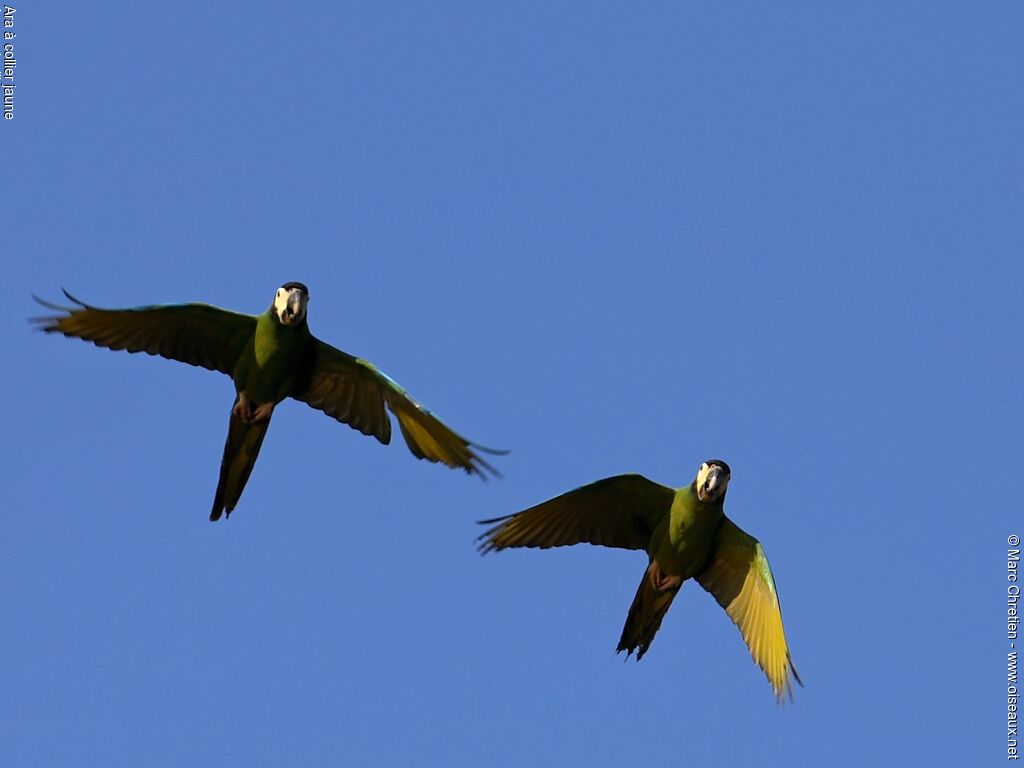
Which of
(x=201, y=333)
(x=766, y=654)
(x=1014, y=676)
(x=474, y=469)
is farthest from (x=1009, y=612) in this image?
(x=201, y=333)

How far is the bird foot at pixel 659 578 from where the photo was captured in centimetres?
2014

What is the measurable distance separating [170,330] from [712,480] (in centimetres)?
555

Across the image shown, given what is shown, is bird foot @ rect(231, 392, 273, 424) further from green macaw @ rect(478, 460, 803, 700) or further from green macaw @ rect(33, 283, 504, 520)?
green macaw @ rect(478, 460, 803, 700)

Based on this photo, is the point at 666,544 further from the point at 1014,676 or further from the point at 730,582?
the point at 1014,676

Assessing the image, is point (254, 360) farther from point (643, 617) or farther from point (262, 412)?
point (643, 617)

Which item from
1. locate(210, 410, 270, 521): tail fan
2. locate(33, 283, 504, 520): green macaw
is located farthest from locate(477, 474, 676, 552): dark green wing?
locate(210, 410, 270, 521): tail fan

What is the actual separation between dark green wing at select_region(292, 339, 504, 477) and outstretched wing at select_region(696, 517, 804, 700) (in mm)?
2569

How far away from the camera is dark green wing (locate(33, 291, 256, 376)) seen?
777 inches

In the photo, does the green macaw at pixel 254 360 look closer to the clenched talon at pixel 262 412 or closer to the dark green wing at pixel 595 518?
the clenched talon at pixel 262 412

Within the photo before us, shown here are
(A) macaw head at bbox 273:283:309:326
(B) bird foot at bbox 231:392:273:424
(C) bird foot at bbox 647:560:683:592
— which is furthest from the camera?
(C) bird foot at bbox 647:560:683:592

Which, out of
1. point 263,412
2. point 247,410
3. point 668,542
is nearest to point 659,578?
point 668,542

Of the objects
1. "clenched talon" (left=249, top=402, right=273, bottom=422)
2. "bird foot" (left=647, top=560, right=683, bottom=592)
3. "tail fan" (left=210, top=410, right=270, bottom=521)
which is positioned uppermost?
"bird foot" (left=647, top=560, right=683, bottom=592)

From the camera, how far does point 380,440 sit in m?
20.4

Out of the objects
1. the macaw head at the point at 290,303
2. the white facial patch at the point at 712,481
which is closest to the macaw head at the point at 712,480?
the white facial patch at the point at 712,481
